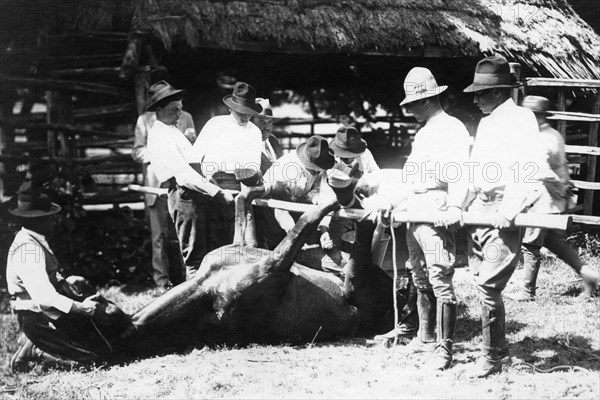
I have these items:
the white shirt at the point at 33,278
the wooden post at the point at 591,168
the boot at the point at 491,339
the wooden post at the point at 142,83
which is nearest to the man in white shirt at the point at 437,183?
the boot at the point at 491,339

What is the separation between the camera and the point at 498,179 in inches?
173

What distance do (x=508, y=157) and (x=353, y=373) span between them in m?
1.76

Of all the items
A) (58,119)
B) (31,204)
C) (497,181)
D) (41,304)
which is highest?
(58,119)

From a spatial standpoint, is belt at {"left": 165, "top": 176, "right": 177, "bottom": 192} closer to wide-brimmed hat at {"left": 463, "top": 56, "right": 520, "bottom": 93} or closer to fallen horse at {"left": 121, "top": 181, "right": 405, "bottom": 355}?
fallen horse at {"left": 121, "top": 181, "right": 405, "bottom": 355}

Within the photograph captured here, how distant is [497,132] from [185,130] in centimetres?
426

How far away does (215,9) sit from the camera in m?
8.16

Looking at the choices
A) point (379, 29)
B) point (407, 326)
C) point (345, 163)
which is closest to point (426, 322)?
point (407, 326)

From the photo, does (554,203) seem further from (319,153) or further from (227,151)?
(227,151)

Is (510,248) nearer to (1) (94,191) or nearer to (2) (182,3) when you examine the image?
(2) (182,3)

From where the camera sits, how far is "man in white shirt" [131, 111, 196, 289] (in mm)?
7621

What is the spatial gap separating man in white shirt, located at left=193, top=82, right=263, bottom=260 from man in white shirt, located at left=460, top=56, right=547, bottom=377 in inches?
90.0

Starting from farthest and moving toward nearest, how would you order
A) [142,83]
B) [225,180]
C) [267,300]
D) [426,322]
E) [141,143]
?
[142,83] → [141,143] → [225,180] → [267,300] → [426,322]

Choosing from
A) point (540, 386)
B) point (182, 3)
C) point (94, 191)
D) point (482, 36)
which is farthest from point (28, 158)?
point (540, 386)

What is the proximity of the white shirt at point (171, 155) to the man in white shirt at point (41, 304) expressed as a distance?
1.28m
